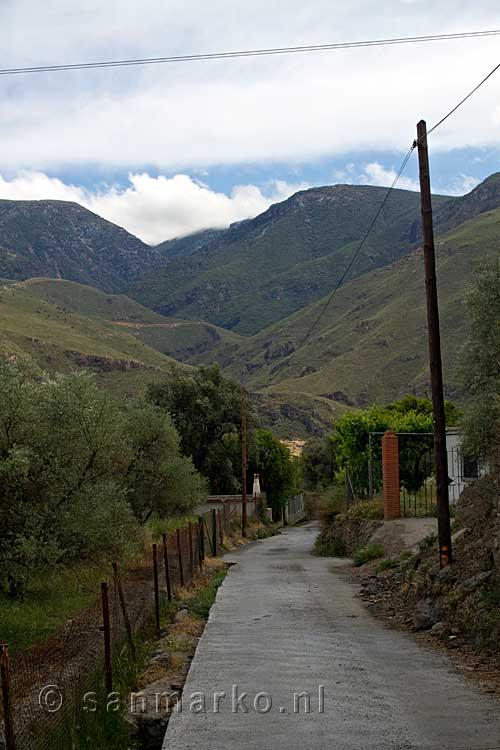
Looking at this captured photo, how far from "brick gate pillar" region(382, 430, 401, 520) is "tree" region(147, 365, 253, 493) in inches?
1344

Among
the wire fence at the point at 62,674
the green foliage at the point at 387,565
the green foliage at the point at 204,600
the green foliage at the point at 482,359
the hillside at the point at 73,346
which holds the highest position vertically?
the hillside at the point at 73,346

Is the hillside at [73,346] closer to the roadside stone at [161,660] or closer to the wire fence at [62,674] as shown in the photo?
the roadside stone at [161,660]

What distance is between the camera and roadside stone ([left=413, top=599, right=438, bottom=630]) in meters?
13.3

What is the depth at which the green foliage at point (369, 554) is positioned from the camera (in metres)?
24.2

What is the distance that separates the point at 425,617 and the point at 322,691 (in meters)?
4.85

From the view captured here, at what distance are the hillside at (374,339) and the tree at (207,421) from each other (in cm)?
2436

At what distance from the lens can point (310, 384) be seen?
4835 inches

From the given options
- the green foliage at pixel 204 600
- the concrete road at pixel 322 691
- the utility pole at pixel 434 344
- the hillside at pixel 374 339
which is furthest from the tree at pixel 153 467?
the hillside at pixel 374 339

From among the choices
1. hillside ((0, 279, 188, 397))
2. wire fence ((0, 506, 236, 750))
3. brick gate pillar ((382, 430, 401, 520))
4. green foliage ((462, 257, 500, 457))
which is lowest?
wire fence ((0, 506, 236, 750))

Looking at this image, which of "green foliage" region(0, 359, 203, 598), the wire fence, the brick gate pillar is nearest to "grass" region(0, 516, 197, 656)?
"green foliage" region(0, 359, 203, 598)

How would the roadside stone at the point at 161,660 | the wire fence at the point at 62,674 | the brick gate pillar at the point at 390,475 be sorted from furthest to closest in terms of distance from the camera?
1. the brick gate pillar at the point at 390,475
2. the roadside stone at the point at 161,660
3. the wire fence at the point at 62,674

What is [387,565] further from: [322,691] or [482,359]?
[322,691]

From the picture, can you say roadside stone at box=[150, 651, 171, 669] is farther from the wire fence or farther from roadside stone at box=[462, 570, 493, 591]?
roadside stone at box=[462, 570, 493, 591]

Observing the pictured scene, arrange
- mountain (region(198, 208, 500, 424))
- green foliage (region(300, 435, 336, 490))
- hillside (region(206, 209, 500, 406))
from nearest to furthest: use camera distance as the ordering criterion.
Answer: green foliage (region(300, 435, 336, 490)) < mountain (region(198, 208, 500, 424)) < hillside (region(206, 209, 500, 406))
